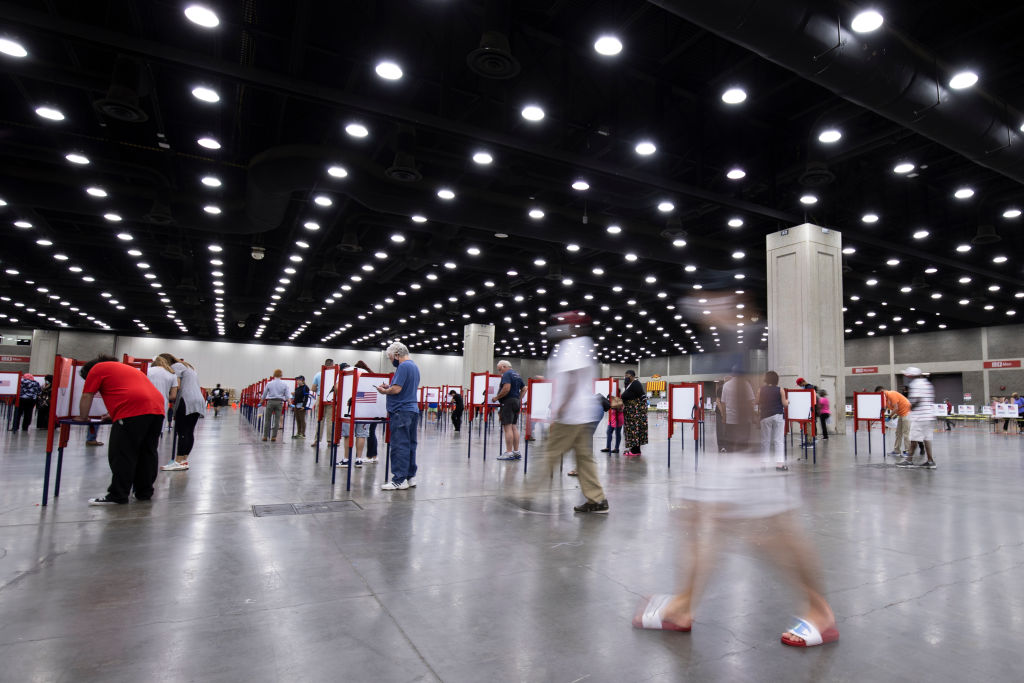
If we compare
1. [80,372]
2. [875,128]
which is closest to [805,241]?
[875,128]

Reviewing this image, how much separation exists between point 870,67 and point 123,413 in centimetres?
896

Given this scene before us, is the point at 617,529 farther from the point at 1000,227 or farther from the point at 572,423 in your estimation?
the point at 1000,227

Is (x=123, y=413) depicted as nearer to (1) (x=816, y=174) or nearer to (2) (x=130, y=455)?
(2) (x=130, y=455)

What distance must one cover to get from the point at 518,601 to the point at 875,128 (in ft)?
36.2

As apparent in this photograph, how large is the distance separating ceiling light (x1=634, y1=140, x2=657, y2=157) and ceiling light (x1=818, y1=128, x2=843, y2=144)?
2.84 meters

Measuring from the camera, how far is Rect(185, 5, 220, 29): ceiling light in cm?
626

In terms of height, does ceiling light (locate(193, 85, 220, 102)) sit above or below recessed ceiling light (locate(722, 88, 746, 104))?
below

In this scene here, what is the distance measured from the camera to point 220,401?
33250 mm

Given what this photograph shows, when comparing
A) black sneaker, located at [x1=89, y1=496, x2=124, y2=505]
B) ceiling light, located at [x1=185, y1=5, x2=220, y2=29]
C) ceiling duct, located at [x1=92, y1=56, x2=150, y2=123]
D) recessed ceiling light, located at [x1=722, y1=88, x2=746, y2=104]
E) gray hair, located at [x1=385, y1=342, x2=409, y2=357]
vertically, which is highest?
recessed ceiling light, located at [x1=722, y1=88, x2=746, y2=104]

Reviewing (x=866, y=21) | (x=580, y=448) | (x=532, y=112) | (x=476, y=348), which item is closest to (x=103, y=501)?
(x=580, y=448)

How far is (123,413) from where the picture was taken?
525 cm

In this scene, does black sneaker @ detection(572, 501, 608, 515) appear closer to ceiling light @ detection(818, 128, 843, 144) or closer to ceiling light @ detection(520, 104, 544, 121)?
ceiling light @ detection(520, 104, 544, 121)

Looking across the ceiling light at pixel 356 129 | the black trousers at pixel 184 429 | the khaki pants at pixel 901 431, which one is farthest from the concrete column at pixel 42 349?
the khaki pants at pixel 901 431

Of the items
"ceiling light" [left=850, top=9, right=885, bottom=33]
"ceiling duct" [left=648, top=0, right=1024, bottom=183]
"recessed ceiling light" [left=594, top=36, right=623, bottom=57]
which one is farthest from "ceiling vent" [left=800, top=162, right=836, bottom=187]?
"recessed ceiling light" [left=594, top=36, right=623, bottom=57]
